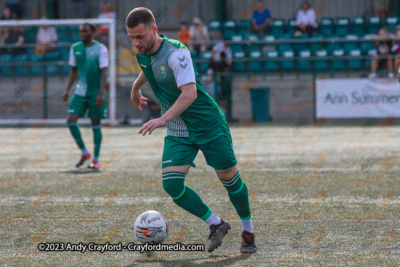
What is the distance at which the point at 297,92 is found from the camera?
1877cm

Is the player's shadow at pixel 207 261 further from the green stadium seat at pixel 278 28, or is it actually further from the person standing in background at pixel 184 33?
the green stadium seat at pixel 278 28

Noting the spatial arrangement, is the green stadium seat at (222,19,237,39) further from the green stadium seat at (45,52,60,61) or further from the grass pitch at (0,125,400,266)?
the grass pitch at (0,125,400,266)

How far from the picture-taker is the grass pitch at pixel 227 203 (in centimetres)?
462

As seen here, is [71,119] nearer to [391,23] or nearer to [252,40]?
[252,40]

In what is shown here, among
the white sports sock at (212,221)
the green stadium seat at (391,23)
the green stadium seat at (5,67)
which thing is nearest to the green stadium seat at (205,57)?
the green stadium seat at (391,23)

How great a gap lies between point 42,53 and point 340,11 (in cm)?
1058

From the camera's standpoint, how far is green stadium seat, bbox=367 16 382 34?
2027cm

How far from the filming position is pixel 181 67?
14.8ft

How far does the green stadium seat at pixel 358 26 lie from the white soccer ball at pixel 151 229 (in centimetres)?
A: 1668

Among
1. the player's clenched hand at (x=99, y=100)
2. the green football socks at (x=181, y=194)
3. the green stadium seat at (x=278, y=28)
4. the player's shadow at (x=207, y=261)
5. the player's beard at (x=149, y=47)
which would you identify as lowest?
the player's shadow at (x=207, y=261)

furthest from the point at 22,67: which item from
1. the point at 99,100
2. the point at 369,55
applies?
the point at 99,100

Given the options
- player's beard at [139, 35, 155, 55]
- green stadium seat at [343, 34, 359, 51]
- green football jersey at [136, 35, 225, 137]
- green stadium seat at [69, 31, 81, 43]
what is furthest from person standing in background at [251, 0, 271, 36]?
player's beard at [139, 35, 155, 55]

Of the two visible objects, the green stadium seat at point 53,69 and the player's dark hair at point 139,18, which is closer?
the player's dark hair at point 139,18

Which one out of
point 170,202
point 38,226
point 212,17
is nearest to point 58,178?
point 170,202
